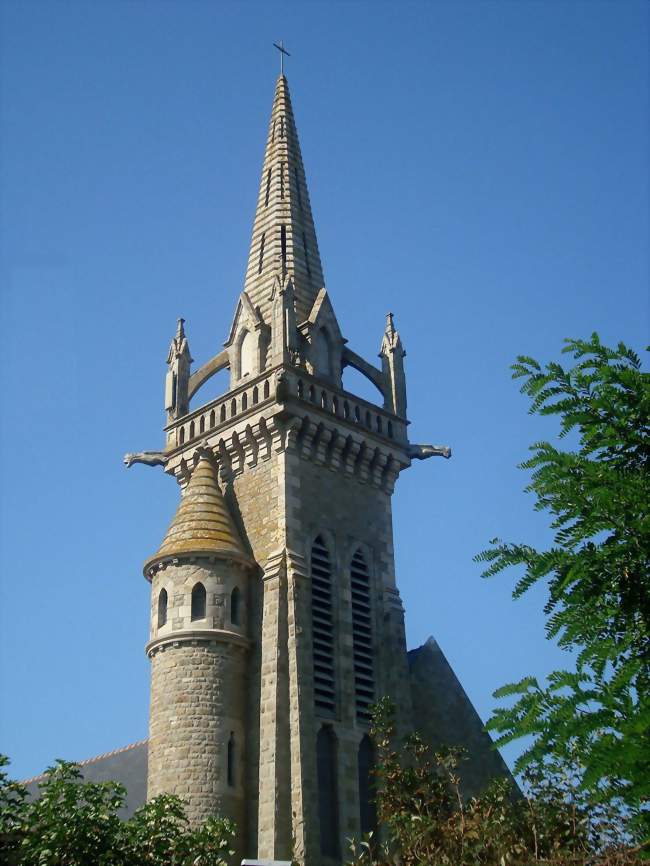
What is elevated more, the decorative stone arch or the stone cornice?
the decorative stone arch

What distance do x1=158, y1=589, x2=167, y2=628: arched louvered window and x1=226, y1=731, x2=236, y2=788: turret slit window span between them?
3059 mm

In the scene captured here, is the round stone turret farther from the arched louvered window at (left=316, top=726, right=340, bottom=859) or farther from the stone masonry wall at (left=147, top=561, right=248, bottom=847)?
the arched louvered window at (left=316, top=726, right=340, bottom=859)

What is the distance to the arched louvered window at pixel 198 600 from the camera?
27.7 meters

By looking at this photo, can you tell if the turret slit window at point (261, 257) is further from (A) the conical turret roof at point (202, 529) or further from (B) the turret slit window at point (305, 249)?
(A) the conical turret roof at point (202, 529)

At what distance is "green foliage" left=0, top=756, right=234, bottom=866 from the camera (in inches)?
788

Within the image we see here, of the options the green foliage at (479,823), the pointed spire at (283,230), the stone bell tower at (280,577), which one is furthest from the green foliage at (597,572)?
the pointed spire at (283,230)

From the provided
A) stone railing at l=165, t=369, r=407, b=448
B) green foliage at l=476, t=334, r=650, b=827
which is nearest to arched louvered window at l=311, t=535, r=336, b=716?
stone railing at l=165, t=369, r=407, b=448

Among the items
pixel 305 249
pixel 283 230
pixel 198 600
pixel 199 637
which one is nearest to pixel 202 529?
pixel 198 600

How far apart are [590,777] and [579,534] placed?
2962 millimetres

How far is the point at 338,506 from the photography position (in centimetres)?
3059

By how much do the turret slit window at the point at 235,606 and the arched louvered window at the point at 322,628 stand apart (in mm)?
1721

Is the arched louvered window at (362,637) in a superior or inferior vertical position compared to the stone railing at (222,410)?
inferior

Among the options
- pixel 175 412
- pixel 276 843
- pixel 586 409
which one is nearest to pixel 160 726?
pixel 276 843

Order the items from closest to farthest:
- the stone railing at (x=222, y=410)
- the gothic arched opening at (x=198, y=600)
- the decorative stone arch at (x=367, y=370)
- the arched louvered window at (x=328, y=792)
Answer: the arched louvered window at (x=328, y=792)
the gothic arched opening at (x=198, y=600)
the stone railing at (x=222, y=410)
the decorative stone arch at (x=367, y=370)
